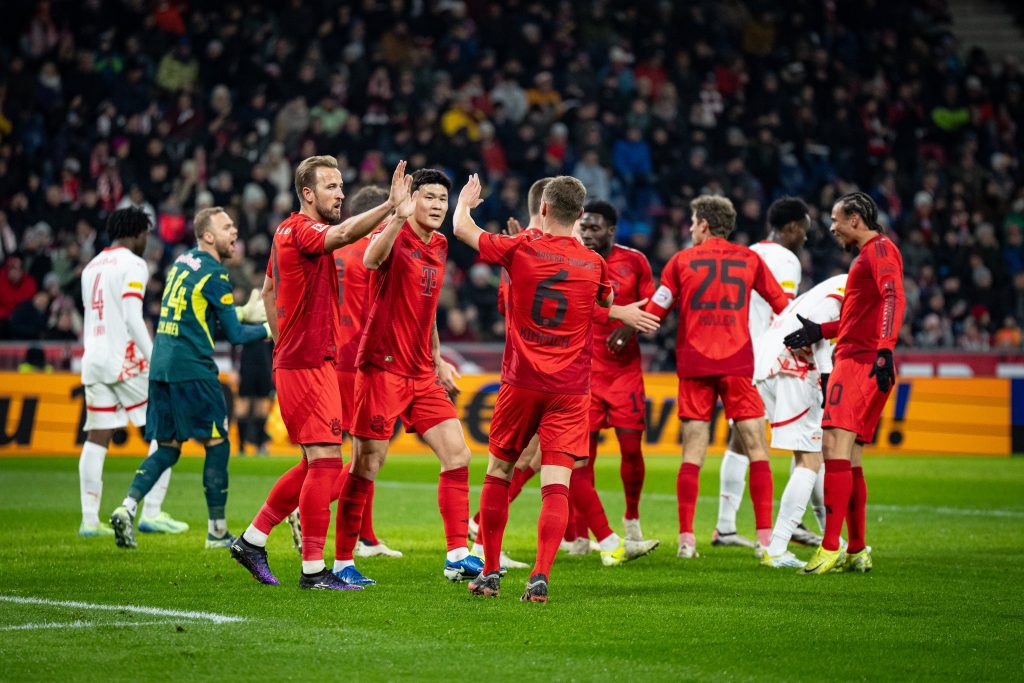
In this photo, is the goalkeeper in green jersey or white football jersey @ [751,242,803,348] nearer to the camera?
the goalkeeper in green jersey

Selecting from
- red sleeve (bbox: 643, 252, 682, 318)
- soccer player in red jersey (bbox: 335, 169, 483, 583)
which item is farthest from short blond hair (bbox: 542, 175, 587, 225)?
red sleeve (bbox: 643, 252, 682, 318)

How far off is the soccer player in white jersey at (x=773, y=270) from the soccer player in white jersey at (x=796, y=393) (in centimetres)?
36

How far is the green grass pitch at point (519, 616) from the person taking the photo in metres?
5.59

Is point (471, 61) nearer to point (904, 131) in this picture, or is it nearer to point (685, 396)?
point (904, 131)

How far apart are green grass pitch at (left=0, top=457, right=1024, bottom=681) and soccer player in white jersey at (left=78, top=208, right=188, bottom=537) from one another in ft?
1.80

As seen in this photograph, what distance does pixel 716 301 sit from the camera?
9.40 metres

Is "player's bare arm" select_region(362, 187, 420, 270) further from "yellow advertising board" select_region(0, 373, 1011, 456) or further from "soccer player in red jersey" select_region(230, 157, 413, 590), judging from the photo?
"yellow advertising board" select_region(0, 373, 1011, 456)

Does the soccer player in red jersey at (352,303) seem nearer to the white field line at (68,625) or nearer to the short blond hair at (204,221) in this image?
the short blond hair at (204,221)

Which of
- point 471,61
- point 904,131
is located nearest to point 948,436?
point 904,131

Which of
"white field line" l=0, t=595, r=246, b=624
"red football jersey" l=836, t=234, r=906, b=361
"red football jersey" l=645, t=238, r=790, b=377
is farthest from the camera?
"red football jersey" l=645, t=238, r=790, b=377

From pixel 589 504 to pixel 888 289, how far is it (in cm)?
235

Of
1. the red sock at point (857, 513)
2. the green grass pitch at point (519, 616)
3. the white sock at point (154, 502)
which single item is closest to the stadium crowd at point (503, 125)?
the white sock at point (154, 502)

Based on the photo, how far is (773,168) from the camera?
996 inches

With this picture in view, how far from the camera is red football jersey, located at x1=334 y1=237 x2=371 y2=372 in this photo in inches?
356
